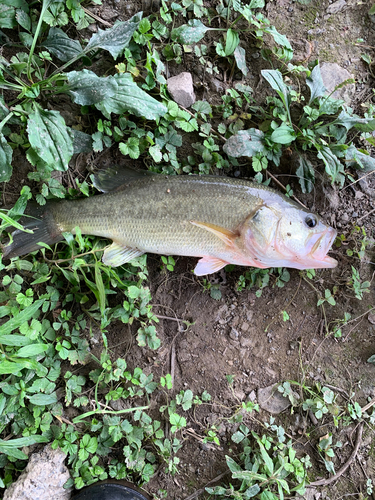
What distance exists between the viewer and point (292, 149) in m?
3.21

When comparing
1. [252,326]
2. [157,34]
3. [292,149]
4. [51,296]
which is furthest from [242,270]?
[157,34]

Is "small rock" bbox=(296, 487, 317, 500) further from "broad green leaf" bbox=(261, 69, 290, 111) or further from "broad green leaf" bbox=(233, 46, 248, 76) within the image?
"broad green leaf" bbox=(233, 46, 248, 76)

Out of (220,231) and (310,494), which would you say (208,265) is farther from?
(310,494)

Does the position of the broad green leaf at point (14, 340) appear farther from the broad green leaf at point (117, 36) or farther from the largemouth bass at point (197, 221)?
the broad green leaf at point (117, 36)

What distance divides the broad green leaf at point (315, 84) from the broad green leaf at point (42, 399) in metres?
3.35

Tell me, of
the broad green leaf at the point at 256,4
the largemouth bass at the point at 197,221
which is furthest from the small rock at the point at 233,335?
the broad green leaf at the point at 256,4

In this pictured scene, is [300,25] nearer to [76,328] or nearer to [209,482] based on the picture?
[76,328]

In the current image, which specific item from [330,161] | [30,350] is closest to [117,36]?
[330,161]

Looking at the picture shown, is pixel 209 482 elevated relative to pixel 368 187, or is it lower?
lower

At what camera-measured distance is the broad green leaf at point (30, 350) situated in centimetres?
248

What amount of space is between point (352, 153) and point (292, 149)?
533 mm

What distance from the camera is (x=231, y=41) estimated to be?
308 cm

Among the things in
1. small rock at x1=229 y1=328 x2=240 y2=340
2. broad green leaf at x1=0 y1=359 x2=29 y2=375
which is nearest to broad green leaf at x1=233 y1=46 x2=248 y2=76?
small rock at x1=229 y1=328 x2=240 y2=340

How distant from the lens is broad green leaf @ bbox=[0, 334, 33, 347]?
94.7 inches
